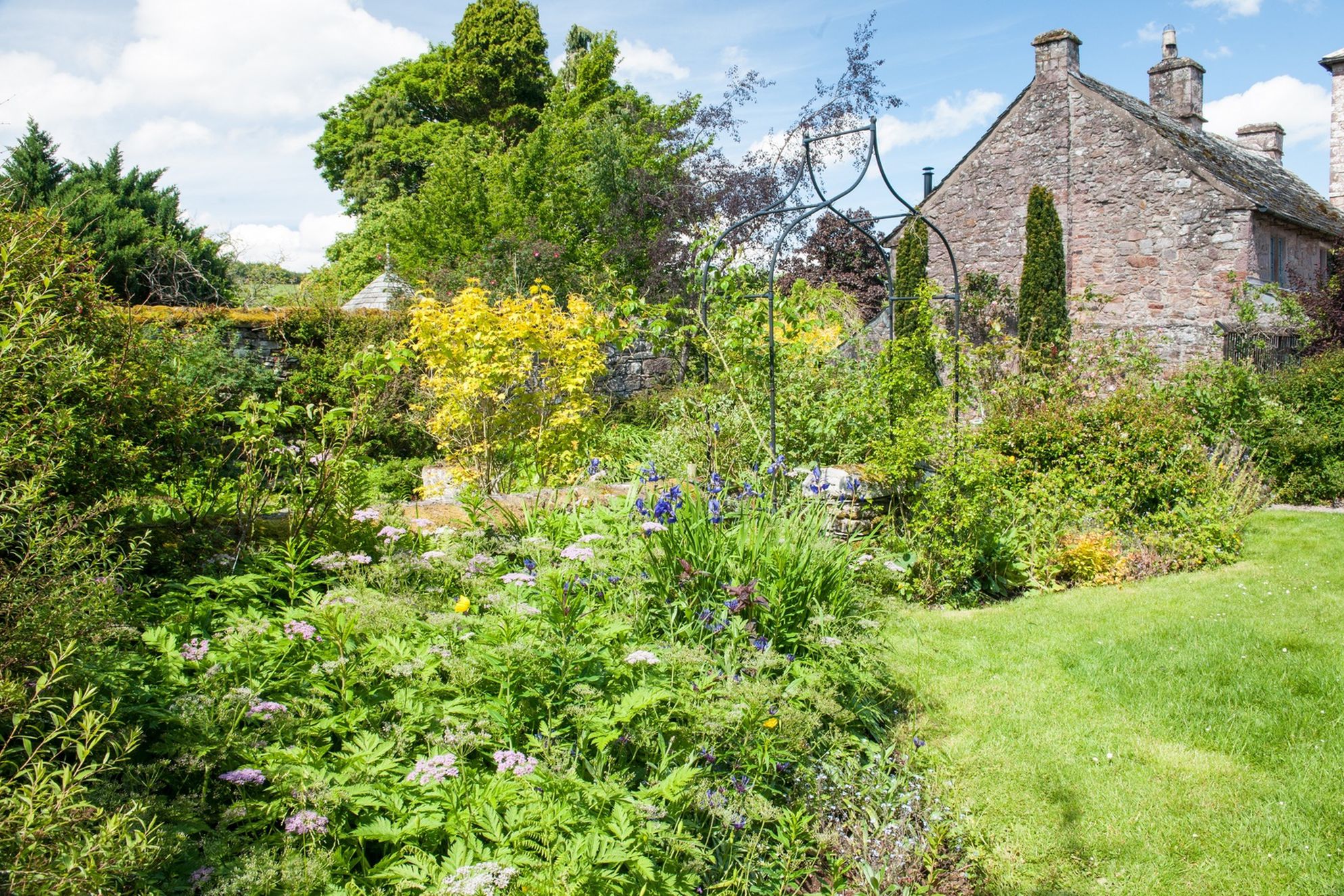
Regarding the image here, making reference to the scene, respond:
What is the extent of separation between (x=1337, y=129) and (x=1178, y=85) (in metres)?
4.98

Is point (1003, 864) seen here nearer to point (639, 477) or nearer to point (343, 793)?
point (343, 793)

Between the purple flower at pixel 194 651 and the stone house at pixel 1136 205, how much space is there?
1464 centimetres

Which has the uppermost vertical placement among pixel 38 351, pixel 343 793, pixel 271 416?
pixel 38 351

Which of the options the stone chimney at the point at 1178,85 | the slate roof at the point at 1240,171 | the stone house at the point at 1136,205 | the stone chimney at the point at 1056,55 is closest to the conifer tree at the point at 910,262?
the stone house at the point at 1136,205

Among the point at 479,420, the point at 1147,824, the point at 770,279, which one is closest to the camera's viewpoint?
the point at 1147,824

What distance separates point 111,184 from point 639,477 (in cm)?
1580

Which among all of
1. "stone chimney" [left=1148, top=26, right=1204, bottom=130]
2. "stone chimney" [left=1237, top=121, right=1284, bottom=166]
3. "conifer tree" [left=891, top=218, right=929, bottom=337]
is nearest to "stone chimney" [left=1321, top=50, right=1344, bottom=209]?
"stone chimney" [left=1237, top=121, right=1284, bottom=166]

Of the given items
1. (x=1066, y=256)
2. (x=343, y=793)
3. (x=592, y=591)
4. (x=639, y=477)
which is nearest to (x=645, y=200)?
(x=1066, y=256)

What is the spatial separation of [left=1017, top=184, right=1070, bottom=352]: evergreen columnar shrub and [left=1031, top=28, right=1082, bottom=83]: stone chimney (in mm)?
2446

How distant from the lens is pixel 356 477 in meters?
3.95

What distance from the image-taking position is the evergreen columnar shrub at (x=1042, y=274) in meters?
16.0

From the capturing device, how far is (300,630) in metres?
2.59

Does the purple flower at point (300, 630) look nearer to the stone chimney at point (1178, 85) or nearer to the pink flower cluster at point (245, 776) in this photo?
the pink flower cluster at point (245, 776)

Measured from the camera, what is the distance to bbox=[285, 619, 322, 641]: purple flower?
8.48 feet
